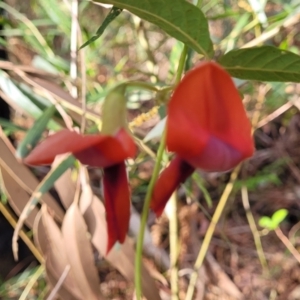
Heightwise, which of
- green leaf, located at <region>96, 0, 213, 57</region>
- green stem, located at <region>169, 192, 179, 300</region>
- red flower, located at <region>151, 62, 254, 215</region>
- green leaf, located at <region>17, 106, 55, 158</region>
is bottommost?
green stem, located at <region>169, 192, 179, 300</region>

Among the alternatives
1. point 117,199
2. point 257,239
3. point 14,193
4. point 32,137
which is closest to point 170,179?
point 117,199

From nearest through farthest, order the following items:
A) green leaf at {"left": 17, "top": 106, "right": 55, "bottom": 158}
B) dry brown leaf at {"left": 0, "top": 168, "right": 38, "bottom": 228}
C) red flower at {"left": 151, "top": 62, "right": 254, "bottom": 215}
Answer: red flower at {"left": 151, "top": 62, "right": 254, "bottom": 215}
green leaf at {"left": 17, "top": 106, "right": 55, "bottom": 158}
dry brown leaf at {"left": 0, "top": 168, "right": 38, "bottom": 228}

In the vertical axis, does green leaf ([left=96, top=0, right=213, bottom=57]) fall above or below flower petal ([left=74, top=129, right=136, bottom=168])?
above

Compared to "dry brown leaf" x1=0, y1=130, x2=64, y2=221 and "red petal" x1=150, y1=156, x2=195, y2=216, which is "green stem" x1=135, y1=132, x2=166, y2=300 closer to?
"red petal" x1=150, y1=156, x2=195, y2=216

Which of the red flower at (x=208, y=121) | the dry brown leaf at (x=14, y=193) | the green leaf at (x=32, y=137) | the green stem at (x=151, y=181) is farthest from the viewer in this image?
the dry brown leaf at (x=14, y=193)

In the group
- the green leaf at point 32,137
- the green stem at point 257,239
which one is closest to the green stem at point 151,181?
the green leaf at point 32,137

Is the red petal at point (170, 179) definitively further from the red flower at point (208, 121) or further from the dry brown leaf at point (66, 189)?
the dry brown leaf at point (66, 189)

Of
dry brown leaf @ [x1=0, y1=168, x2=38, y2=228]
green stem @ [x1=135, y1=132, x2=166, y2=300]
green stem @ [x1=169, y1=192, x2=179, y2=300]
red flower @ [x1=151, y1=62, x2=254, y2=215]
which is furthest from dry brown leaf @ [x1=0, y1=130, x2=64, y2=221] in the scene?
red flower @ [x1=151, y1=62, x2=254, y2=215]
